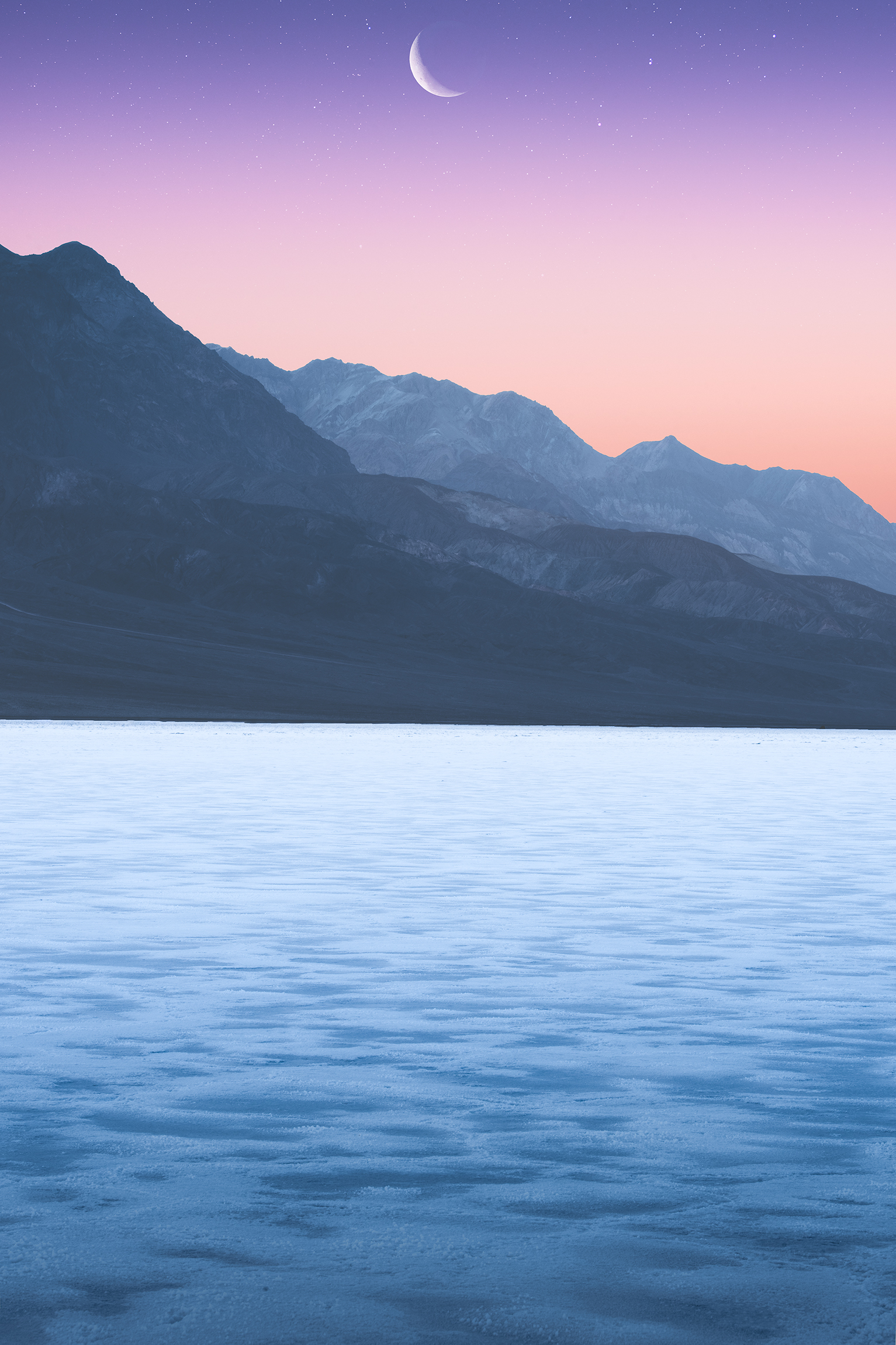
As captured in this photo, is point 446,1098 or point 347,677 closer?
point 446,1098

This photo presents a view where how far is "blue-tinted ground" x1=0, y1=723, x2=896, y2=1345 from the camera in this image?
592cm

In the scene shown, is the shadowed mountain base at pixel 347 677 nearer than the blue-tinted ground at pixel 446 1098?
No

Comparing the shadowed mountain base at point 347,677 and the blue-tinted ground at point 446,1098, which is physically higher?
the shadowed mountain base at point 347,677

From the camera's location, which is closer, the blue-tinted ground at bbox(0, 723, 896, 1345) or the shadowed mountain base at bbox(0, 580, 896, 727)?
the blue-tinted ground at bbox(0, 723, 896, 1345)

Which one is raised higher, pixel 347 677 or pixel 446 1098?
pixel 347 677

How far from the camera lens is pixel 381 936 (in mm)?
15102

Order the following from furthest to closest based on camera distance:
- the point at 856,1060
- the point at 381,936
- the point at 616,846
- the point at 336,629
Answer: the point at 336,629, the point at 616,846, the point at 381,936, the point at 856,1060

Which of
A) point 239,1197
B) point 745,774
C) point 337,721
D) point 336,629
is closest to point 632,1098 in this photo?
point 239,1197

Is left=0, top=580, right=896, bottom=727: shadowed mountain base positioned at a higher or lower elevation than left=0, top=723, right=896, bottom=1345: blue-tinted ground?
higher

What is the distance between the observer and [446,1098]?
8961 mm

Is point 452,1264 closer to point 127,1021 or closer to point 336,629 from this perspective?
point 127,1021

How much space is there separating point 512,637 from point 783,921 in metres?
182

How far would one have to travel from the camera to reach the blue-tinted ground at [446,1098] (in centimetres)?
592

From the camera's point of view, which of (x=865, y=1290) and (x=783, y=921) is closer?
(x=865, y=1290)
